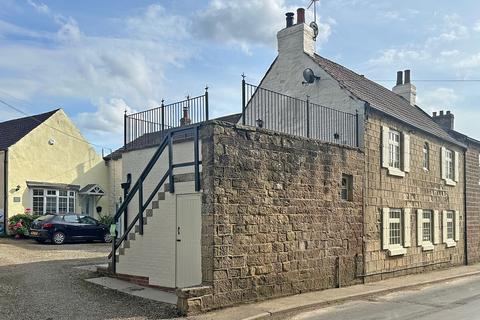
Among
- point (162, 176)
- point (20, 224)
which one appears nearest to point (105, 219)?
point (20, 224)

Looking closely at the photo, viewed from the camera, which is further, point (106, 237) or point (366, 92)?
point (106, 237)

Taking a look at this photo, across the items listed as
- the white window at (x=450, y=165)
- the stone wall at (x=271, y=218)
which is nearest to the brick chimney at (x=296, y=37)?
the stone wall at (x=271, y=218)

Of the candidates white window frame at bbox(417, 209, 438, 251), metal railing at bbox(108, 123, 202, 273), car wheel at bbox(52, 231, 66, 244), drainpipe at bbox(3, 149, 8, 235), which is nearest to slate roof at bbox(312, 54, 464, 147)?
white window frame at bbox(417, 209, 438, 251)

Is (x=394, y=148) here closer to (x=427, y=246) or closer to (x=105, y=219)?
(x=427, y=246)

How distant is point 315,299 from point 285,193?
2506 mm

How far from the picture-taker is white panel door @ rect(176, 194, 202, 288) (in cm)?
1020

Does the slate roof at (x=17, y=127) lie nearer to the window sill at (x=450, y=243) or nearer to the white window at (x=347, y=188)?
the white window at (x=347, y=188)

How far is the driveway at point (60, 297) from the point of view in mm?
8852

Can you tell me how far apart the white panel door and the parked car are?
1305 centimetres

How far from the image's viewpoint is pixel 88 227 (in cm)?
2333

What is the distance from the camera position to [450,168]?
21.0 meters

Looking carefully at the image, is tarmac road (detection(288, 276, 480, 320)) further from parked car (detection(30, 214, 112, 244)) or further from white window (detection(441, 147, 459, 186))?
parked car (detection(30, 214, 112, 244))

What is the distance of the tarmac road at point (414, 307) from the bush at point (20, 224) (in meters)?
19.4

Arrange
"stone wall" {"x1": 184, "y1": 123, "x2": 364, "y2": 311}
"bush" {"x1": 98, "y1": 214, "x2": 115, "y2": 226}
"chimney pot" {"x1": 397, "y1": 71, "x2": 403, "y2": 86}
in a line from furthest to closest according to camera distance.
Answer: "bush" {"x1": 98, "y1": 214, "x2": 115, "y2": 226}
"chimney pot" {"x1": 397, "y1": 71, "x2": 403, "y2": 86}
"stone wall" {"x1": 184, "y1": 123, "x2": 364, "y2": 311}
